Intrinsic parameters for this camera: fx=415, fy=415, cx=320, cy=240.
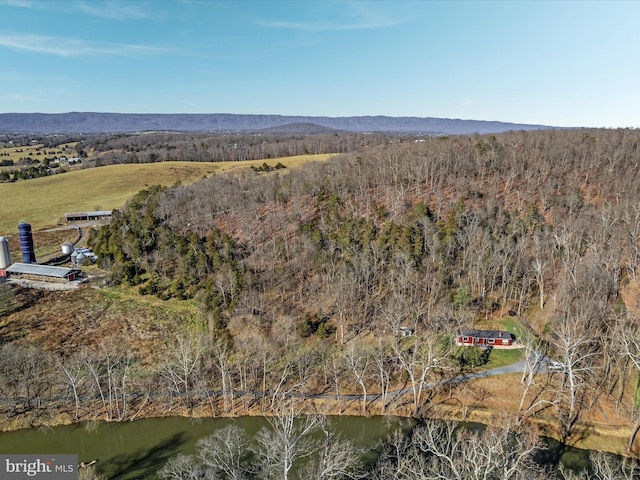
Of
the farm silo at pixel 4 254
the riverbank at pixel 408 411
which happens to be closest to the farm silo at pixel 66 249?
the farm silo at pixel 4 254

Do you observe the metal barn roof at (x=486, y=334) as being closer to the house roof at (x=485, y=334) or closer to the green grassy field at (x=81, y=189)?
the house roof at (x=485, y=334)

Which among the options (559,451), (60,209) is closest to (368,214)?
(559,451)

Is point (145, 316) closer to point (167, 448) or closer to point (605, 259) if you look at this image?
point (167, 448)

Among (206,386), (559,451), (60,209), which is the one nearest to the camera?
(559,451)

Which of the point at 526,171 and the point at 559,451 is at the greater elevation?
the point at 526,171

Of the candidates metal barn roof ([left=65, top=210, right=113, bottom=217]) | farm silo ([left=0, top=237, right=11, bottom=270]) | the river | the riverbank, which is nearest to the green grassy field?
metal barn roof ([left=65, top=210, right=113, bottom=217])

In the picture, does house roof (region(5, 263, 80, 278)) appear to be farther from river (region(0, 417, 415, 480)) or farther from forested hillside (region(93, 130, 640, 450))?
river (region(0, 417, 415, 480))
